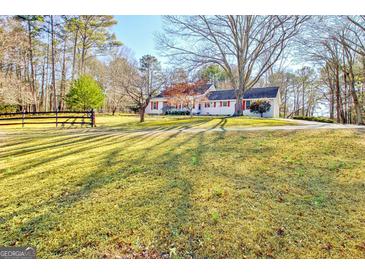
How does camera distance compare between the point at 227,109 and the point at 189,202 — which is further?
the point at 227,109

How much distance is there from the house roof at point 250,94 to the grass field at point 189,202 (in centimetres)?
1256

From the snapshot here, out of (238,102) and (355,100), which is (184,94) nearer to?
(238,102)

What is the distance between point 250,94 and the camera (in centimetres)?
1678

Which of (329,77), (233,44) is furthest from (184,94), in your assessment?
(329,77)

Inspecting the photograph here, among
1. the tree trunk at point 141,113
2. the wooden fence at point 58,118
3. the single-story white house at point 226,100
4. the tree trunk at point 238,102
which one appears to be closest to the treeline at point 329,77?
the single-story white house at point 226,100

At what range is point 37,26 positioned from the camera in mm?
Answer: 3379

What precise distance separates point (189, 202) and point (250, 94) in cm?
1598

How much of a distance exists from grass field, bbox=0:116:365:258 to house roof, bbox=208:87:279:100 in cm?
1256

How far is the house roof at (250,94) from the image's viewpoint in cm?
1576

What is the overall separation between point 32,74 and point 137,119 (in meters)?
4.11
